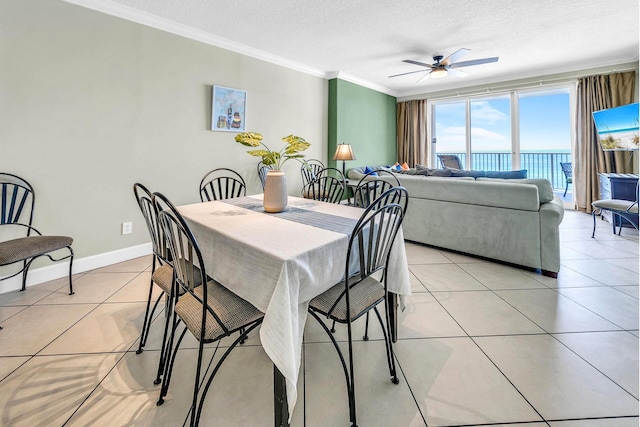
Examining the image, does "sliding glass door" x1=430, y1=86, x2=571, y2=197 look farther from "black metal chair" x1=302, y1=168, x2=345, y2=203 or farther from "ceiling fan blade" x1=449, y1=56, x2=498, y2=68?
"black metal chair" x1=302, y1=168, x2=345, y2=203

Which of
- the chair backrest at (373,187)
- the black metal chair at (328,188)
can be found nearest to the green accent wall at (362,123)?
the black metal chair at (328,188)

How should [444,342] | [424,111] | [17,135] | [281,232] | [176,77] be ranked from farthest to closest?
[424,111] < [176,77] < [17,135] < [444,342] < [281,232]

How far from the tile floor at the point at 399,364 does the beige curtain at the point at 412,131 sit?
4735 mm

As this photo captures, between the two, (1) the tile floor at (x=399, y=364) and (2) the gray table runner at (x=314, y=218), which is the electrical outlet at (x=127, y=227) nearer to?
(1) the tile floor at (x=399, y=364)

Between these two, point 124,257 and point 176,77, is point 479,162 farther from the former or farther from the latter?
point 124,257

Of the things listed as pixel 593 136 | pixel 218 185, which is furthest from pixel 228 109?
pixel 593 136

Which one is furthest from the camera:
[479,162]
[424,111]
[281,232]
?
[479,162]

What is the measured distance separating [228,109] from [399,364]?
3.38 meters

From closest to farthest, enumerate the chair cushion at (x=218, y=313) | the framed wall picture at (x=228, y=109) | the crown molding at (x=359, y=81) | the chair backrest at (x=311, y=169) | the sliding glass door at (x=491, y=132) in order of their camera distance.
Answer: the chair cushion at (x=218, y=313) < the framed wall picture at (x=228, y=109) < the chair backrest at (x=311, y=169) < the crown molding at (x=359, y=81) < the sliding glass door at (x=491, y=132)

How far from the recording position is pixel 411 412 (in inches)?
47.1

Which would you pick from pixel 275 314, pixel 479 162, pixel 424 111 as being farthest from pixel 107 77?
pixel 479 162

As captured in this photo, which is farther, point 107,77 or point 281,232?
point 107,77

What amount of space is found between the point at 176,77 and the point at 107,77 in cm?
67

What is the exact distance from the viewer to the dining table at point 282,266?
96cm
